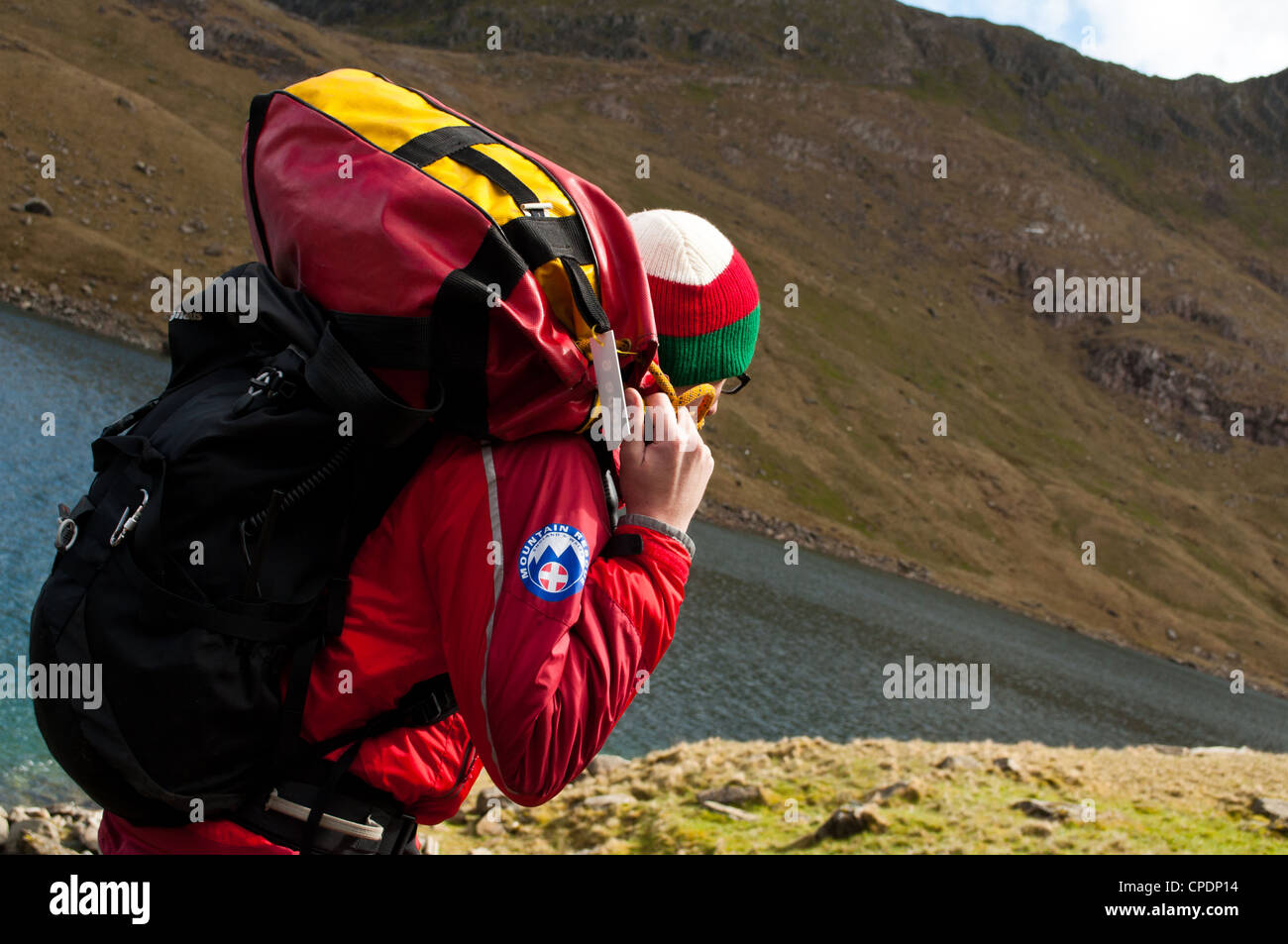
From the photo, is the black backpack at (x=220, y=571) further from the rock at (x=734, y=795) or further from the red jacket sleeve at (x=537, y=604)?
the rock at (x=734, y=795)

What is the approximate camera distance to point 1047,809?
11562 millimetres

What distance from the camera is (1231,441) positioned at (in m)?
154

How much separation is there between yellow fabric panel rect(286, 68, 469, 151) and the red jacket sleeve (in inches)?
31.8

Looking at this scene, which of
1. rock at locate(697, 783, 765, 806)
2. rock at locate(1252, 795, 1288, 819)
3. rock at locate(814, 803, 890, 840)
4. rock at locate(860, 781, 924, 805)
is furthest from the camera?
rock at locate(697, 783, 765, 806)

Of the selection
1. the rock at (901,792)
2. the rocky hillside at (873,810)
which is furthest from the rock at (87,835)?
the rock at (901,792)

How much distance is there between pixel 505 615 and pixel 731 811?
11.6 metres

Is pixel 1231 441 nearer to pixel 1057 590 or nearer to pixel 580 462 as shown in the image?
pixel 1057 590

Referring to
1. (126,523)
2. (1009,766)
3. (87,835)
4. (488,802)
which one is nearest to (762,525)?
(1009,766)

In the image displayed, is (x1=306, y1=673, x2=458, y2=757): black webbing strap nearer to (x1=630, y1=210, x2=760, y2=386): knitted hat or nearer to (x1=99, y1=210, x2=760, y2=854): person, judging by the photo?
(x1=99, y1=210, x2=760, y2=854): person

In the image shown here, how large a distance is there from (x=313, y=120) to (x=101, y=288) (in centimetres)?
8428

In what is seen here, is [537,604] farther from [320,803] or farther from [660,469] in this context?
[320,803]

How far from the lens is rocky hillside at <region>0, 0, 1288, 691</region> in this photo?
306 ft

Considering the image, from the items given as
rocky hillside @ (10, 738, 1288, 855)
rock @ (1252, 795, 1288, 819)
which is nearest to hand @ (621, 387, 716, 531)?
rocky hillside @ (10, 738, 1288, 855)
